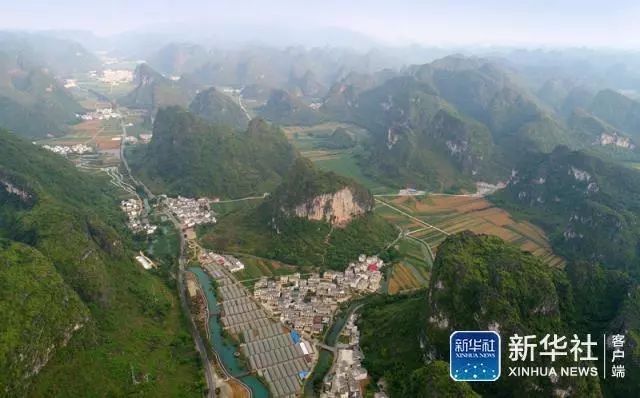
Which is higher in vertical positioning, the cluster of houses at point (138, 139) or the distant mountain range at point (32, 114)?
the distant mountain range at point (32, 114)

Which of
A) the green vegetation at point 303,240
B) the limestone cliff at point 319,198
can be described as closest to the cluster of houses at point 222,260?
the green vegetation at point 303,240

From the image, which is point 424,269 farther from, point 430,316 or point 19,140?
point 19,140

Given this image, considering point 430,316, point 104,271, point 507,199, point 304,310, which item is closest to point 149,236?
point 104,271

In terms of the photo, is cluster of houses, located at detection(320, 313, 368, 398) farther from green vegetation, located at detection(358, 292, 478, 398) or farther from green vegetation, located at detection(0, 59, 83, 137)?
green vegetation, located at detection(0, 59, 83, 137)

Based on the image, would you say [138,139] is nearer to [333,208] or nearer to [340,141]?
[340,141]

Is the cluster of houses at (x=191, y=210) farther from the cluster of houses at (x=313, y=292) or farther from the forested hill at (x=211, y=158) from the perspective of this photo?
the cluster of houses at (x=313, y=292)

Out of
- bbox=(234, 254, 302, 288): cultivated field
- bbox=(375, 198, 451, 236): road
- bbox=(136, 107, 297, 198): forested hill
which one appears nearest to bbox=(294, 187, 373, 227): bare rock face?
bbox=(234, 254, 302, 288): cultivated field
